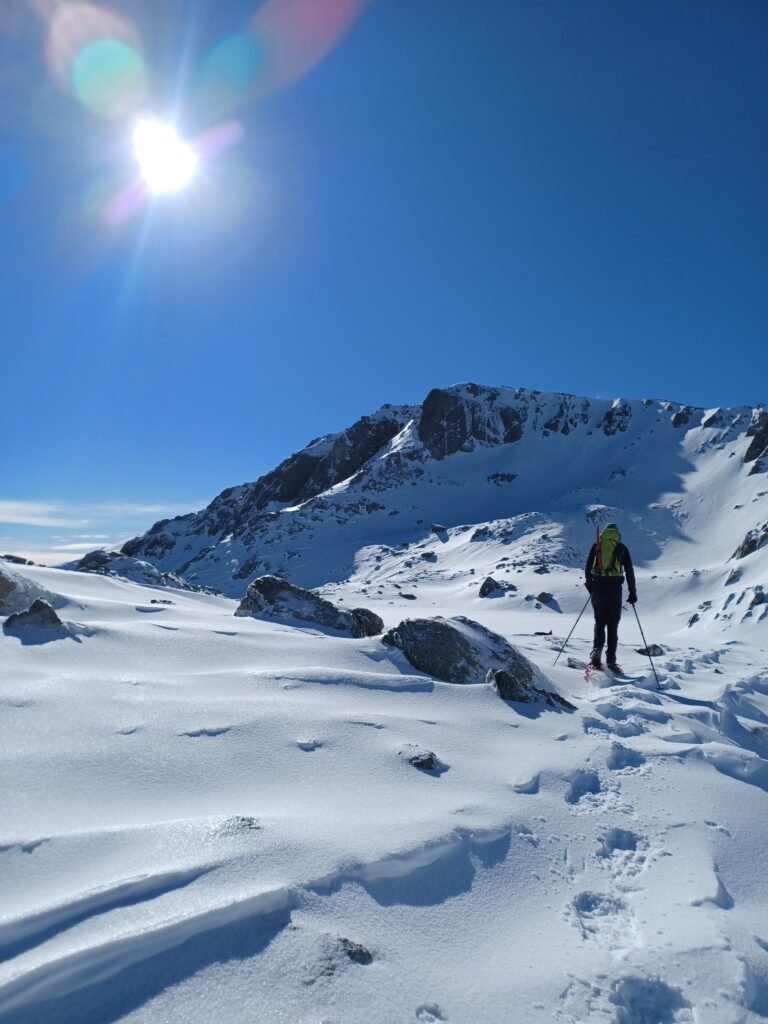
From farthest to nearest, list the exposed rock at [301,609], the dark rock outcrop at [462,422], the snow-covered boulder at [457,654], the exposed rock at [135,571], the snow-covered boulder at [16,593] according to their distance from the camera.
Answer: the dark rock outcrop at [462,422] < the exposed rock at [135,571] < the exposed rock at [301,609] < the snow-covered boulder at [16,593] < the snow-covered boulder at [457,654]

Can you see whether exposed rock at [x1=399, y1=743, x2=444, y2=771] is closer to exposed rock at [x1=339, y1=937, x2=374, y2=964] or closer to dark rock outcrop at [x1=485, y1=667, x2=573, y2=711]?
exposed rock at [x1=339, y1=937, x2=374, y2=964]

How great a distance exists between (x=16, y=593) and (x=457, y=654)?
5935 mm

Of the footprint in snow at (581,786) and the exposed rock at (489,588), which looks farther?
the exposed rock at (489,588)

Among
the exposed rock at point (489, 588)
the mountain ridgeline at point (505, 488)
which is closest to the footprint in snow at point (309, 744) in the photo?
the mountain ridgeline at point (505, 488)

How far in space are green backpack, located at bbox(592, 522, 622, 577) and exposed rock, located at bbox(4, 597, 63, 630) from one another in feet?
25.2

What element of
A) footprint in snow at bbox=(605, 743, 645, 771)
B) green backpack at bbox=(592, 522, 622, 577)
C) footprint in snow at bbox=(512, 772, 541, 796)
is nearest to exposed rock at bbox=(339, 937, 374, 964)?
footprint in snow at bbox=(512, 772, 541, 796)

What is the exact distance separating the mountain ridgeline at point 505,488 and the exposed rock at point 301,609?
2411 centimetres

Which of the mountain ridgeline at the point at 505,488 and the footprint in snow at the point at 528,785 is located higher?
the mountain ridgeline at the point at 505,488

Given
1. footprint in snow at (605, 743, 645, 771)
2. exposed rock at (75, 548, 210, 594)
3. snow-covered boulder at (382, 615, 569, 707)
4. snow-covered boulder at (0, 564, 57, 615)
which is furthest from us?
exposed rock at (75, 548, 210, 594)

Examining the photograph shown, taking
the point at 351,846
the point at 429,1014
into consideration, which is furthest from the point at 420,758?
the point at 429,1014

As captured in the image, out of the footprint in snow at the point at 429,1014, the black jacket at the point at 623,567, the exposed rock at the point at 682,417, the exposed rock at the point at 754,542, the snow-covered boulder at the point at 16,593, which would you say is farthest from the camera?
the exposed rock at the point at 682,417

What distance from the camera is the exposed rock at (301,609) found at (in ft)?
30.0

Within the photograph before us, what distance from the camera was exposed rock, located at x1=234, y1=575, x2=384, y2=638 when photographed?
9.13 metres

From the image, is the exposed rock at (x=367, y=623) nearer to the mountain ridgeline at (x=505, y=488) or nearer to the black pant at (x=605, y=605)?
the black pant at (x=605, y=605)
